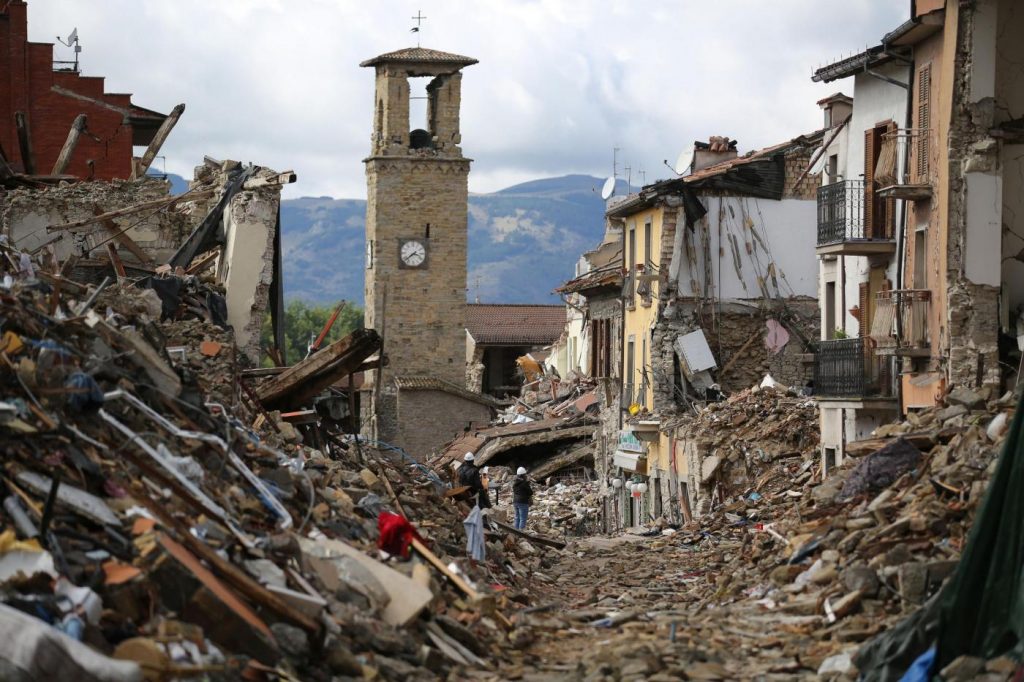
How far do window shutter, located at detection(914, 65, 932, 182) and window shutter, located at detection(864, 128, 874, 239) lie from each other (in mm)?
2419

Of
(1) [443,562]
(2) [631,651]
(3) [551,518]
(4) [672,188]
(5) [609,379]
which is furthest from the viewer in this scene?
(5) [609,379]

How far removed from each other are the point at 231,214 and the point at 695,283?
1575cm

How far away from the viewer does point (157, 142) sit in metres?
32.2

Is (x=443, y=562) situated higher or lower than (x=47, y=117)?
lower

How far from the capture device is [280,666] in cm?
1080

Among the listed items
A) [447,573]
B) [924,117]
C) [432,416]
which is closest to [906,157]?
[924,117]

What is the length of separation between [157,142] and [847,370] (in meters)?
13.6

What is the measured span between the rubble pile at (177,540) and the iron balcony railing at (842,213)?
12830 mm

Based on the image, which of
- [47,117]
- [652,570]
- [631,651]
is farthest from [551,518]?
[631,651]

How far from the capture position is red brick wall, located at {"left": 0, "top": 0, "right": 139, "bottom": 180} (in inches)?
1548

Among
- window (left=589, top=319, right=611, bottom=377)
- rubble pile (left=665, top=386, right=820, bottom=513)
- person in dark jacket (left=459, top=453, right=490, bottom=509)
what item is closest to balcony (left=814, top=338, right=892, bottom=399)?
rubble pile (left=665, top=386, right=820, bottom=513)

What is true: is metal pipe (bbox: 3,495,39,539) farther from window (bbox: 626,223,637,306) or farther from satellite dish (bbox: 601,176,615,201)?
satellite dish (bbox: 601,176,615,201)

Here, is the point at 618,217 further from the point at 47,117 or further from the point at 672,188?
the point at 47,117

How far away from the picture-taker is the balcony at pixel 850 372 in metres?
27.6
